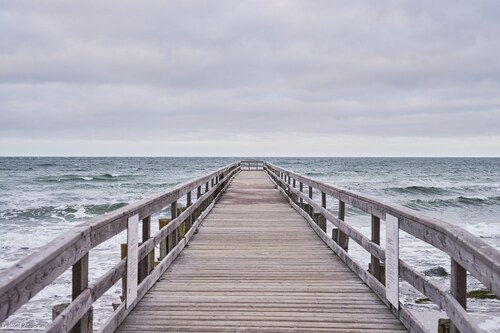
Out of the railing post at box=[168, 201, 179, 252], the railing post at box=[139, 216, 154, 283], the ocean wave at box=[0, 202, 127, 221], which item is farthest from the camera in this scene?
the ocean wave at box=[0, 202, 127, 221]

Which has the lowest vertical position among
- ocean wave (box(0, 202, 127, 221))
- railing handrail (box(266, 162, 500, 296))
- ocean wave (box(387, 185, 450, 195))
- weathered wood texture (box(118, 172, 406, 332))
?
ocean wave (box(0, 202, 127, 221))

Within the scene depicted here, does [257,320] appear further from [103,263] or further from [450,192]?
[450,192]

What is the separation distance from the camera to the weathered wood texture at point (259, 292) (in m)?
3.75

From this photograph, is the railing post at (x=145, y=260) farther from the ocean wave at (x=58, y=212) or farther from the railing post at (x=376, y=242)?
the ocean wave at (x=58, y=212)

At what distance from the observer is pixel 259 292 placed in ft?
15.3

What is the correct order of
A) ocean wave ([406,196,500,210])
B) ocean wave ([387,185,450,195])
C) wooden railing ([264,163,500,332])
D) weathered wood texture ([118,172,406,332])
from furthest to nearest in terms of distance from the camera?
ocean wave ([387,185,450,195])
ocean wave ([406,196,500,210])
weathered wood texture ([118,172,406,332])
wooden railing ([264,163,500,332])

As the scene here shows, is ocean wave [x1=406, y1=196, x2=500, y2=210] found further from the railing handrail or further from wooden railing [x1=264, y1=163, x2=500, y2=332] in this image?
the railing handrail

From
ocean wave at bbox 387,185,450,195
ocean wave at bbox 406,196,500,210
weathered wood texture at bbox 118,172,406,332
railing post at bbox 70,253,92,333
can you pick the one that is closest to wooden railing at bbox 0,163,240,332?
railing post at bbox 70,253,92,333

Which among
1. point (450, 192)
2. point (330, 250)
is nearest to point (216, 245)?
point (330, 250)

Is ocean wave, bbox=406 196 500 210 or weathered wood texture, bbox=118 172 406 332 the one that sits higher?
weathered wood texture, bbox=118 172 406 332

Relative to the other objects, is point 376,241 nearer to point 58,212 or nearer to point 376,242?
point 376,242

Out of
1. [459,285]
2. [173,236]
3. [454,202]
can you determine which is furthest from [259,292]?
[454,202]

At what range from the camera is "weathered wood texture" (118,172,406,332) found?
3750 millimetres

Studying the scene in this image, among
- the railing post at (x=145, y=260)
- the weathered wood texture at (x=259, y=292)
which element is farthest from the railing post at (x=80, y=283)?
the railing post at (x=145, y=260)
